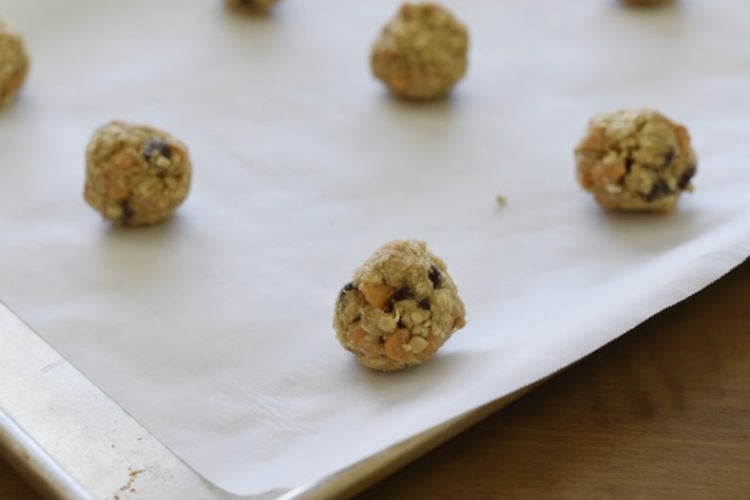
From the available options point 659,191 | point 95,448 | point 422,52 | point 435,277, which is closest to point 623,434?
point 435,277

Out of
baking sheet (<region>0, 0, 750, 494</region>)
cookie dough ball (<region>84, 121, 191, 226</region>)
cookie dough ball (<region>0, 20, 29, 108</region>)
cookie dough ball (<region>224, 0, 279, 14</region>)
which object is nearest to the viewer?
baking sheet (<region>0, 0, 750, 494</region>)

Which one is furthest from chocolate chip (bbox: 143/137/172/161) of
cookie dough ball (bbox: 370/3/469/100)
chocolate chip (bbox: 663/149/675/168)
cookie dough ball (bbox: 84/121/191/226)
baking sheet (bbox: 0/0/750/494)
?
chocolate chip (bbox: 663/149/675/168)

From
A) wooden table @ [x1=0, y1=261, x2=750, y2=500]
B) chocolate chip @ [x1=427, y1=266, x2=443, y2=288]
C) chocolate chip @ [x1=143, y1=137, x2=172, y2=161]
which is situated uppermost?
chocolate chip @ [x1=427, y1=266, x2=443, y2=288]

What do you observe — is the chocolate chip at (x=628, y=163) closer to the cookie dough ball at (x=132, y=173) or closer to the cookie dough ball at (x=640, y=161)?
the cookie dough ball at (x=640, y=161)

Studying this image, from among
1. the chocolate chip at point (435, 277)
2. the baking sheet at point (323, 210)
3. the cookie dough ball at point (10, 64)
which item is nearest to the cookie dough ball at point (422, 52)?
the baking sheet at point (323, 210)

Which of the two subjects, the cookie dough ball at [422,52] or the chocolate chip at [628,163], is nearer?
the chocolate chip at [628,163]

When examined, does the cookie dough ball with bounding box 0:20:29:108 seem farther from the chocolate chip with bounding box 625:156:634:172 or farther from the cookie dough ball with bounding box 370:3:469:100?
the chocolate chip with bounding box 625:156:634:172

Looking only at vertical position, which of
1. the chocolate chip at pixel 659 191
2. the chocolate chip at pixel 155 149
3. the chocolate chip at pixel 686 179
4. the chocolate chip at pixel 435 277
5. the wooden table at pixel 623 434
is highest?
the chocolate chip at pixel 686 179
